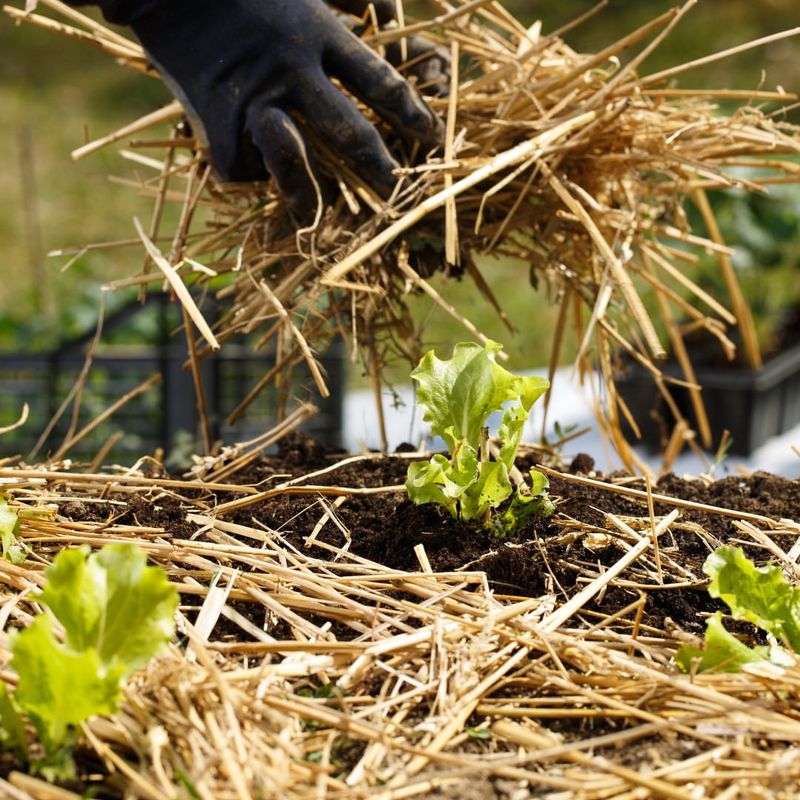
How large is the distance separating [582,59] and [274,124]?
0.57m

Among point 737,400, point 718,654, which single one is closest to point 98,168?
point 737,400

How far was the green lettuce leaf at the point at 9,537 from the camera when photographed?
3.71ft

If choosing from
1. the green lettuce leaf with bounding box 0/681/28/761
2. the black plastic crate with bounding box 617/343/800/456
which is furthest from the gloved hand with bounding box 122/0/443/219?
the black plastic crate with bounding box 617/343/800/456

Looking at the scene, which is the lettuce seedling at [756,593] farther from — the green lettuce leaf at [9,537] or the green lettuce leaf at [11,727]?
the green lettuce leaf at [9,537]

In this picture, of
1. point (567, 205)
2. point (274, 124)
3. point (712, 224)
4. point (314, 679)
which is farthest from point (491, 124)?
point (314, 679)

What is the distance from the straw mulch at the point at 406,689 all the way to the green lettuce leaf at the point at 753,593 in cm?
8

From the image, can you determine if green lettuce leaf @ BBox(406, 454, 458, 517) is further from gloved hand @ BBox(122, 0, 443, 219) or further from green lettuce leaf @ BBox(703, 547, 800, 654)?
gloved hand @ BBox(122, 0, 443, 219)

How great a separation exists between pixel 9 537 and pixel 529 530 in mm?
623

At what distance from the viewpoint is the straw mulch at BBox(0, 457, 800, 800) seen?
80 centimetres

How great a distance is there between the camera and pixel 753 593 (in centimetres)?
101

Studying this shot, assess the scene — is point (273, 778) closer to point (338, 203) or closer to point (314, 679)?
point (314, 679)

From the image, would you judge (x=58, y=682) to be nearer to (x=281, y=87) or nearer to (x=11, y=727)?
(x=11, y=727)

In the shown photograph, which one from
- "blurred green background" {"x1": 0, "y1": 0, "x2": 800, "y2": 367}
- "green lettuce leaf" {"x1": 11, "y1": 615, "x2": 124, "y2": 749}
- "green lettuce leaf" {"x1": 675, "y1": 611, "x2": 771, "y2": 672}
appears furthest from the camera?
"blurred green background" {"x1": 0, "y1": 0, "x2": 800, "y2": 367}

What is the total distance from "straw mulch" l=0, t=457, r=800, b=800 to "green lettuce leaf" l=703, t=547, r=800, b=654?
0.08 metres
